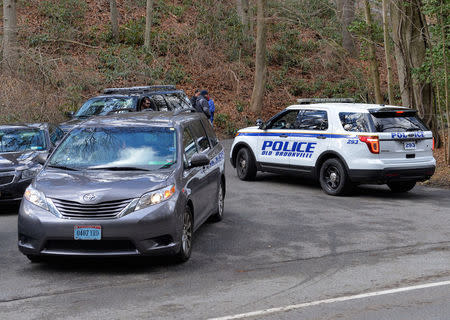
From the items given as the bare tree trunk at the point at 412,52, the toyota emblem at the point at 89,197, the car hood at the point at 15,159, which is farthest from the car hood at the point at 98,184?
the bare tree trunk at the point at 412,52

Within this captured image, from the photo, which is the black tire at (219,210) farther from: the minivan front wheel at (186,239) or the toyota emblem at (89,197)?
the toyota emblem at (89,197)

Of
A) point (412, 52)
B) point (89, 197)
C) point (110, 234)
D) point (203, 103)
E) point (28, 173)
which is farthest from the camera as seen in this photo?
point (203, 103)

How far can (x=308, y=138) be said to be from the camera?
14.5m

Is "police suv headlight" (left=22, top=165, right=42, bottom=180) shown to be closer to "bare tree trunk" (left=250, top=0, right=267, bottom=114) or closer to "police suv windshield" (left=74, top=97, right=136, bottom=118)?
"police suv windshield" (left=74, top=97, right=136, bottom=118)

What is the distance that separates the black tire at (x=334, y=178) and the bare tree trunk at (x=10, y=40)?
42.3ft

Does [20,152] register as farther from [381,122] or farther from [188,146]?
[381,122]

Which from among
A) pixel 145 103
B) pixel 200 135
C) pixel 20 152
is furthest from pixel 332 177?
pixel 20 152

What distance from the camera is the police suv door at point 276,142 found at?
1513cm

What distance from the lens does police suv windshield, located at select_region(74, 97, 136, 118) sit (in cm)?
1789

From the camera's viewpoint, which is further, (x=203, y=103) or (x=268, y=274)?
(x=203, y=103)

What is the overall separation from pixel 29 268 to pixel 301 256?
3.33 meters

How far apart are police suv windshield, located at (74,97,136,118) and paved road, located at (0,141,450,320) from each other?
635cm

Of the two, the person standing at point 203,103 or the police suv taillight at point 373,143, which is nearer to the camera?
the police suv taillight at point 373,143

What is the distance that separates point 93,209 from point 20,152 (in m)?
5.82
